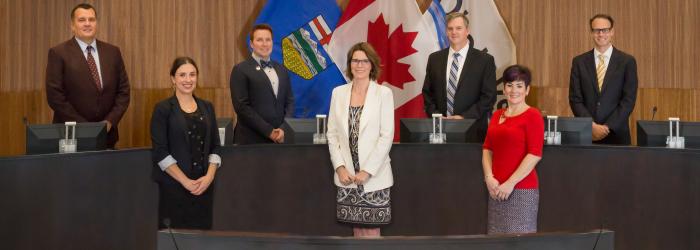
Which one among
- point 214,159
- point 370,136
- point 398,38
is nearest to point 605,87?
point 370,136

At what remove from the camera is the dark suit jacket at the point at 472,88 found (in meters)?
5.40

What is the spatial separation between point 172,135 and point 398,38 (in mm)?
3202

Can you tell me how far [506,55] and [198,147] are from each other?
338cm

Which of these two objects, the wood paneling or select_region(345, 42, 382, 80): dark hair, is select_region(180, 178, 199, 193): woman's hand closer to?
select_region(345, 42, 382, 80): dark hair

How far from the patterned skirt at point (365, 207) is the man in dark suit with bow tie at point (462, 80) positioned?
3.41ft

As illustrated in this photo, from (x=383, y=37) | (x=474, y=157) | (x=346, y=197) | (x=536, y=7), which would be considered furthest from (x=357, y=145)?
(x=536, y=7)

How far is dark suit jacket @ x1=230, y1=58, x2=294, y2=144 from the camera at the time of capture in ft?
17.4

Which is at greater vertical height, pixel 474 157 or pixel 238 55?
pixel 238 55

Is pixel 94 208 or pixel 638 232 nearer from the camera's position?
pixel 94 208

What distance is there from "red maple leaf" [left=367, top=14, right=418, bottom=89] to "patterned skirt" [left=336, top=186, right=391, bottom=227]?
104 inches

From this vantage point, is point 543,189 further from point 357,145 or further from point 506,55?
point 506,55

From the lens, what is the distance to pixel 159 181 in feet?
14.2

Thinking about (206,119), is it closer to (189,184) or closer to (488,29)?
(189,184)

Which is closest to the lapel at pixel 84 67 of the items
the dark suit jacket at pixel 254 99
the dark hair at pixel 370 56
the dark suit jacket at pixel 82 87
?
the dark suit jacket at pixel 82 87
